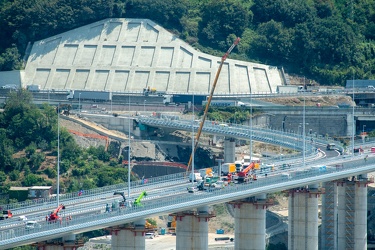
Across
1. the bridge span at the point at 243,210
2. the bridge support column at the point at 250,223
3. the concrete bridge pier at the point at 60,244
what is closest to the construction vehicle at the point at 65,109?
the bridge span at the point at 243,210

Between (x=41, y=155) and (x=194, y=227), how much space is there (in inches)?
2073

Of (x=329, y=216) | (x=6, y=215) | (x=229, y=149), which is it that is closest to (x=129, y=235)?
(x=6, y=215)

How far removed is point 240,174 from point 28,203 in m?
19.8

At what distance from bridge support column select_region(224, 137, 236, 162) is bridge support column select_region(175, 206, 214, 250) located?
51.7 meters

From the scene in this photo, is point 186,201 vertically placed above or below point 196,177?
below

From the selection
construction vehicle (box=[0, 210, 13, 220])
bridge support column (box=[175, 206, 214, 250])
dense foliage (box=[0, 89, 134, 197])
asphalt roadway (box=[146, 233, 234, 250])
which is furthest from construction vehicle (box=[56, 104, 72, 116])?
construction vehicle (box=[0, 210, 13, 220])

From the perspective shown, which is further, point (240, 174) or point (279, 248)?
point (279, 248)

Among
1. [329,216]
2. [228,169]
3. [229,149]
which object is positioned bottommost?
[329,216]

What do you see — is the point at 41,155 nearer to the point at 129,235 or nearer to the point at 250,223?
the point at 250,223

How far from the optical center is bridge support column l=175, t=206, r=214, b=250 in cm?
12594

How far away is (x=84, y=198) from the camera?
124875 mm

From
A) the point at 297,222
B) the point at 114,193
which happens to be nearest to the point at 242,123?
the point at 297,222

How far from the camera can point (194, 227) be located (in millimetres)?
126062

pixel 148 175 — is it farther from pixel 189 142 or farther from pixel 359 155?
pixel 359 155
